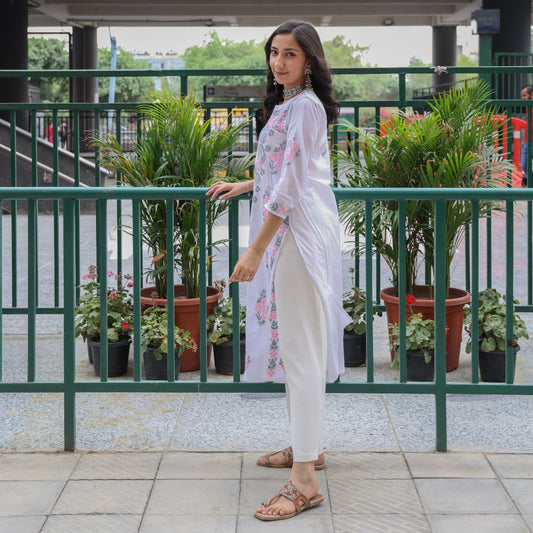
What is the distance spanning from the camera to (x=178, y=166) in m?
5.52

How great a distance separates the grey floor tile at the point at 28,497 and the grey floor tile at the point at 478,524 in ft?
4.64

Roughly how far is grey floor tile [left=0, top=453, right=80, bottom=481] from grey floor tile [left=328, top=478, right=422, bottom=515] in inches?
43.3

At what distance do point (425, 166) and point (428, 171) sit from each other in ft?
0.66

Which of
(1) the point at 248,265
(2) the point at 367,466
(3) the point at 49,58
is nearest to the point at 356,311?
(2) the point at 367,466

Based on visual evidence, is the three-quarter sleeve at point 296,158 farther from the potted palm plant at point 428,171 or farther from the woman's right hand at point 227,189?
the potted palm plant at point 428,171

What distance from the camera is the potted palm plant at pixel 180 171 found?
539 cm

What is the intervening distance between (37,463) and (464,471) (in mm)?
1777

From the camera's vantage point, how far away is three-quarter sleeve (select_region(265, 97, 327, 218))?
328 cm

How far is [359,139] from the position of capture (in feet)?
18.2

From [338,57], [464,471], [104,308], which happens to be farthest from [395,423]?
[338,57]

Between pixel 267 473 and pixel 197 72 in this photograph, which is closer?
pixel 267 473

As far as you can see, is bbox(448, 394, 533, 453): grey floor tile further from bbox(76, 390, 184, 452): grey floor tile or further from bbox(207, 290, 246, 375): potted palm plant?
bbox(76, 390, 184, 452): grey floor tile

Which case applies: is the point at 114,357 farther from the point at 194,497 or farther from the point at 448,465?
the point at 448,465

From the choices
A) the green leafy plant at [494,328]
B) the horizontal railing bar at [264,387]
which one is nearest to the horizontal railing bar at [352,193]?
the horizontal railing bar at [264,387]
